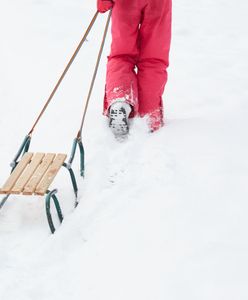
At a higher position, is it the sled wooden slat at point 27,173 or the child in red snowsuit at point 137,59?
the child in red snowsuit at point 137,59

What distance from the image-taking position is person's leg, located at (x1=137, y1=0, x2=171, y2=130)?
137 inches

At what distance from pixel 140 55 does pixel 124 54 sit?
132mm

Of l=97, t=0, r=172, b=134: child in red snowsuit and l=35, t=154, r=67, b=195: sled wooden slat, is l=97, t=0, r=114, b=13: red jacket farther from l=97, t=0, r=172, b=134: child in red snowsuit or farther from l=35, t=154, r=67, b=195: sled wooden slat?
l=35, t=154, r=67, b=195: sled wooden slat

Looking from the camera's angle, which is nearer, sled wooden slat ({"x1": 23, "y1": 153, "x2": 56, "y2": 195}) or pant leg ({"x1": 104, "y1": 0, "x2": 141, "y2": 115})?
sled wooden slat ({"x1": 23, "y1": 153, "x2": 56, "y2": 195})

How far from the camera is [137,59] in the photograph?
12.1 ft

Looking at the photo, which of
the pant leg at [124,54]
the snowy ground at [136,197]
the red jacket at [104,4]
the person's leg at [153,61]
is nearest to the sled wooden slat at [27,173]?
the snowy ground at [136,197]

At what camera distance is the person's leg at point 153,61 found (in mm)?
3482

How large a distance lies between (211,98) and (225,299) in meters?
2.28

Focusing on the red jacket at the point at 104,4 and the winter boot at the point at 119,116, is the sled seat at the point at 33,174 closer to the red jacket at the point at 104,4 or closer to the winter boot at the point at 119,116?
the winter boot at the point at 119,116

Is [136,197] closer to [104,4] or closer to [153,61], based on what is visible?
[153,61]

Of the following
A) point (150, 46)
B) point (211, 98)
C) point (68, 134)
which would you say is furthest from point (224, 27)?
point (68, 134)

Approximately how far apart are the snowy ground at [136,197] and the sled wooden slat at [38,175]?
21 cm

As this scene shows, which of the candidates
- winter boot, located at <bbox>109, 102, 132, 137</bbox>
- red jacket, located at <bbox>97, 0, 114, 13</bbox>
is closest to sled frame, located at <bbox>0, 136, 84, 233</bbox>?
winter boot, located at <bbox>109, 102, 132, 137</bbox>

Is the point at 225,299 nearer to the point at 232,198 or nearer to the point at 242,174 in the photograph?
the point at 232,198
